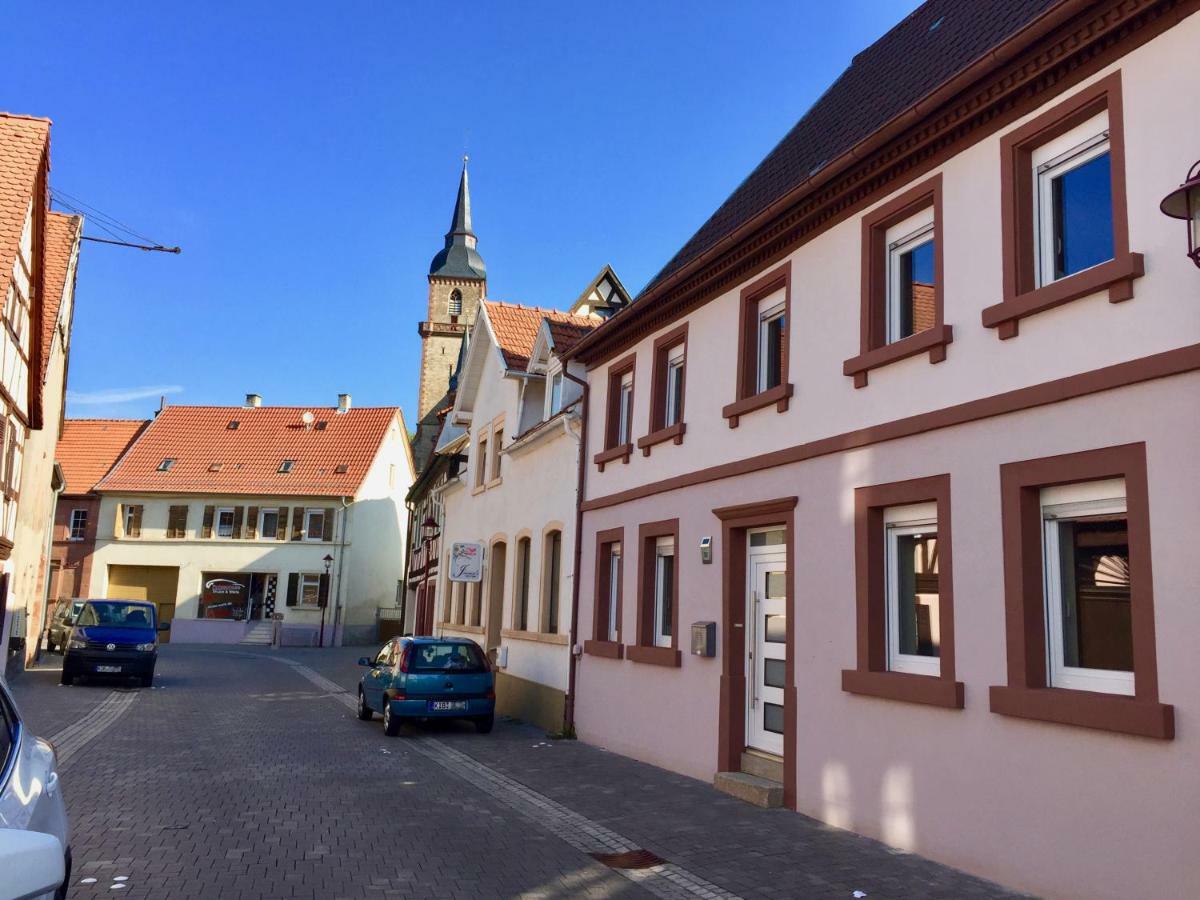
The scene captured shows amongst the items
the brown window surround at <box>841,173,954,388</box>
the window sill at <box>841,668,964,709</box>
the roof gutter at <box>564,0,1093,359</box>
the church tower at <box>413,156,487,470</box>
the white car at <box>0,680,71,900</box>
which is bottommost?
the white car at <box>0,680,71,900</box>

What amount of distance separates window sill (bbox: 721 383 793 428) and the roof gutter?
1790mm

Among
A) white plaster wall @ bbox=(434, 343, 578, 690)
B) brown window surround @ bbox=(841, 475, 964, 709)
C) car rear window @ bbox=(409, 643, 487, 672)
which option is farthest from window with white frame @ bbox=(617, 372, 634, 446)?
brown window surround @ bbox=(841, 475, 964, 709)

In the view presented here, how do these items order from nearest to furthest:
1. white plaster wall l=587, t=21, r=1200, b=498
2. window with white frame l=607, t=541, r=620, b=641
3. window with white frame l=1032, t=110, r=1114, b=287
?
1. white plaster wall l=587, t=21, r=1200, b=498
2. window with white frame l=1032, t=110, r=1114, b=287
3. window with white frame l=607, t=541, r=620, b=641

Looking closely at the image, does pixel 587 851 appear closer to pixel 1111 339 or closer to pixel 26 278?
pixel 1111 339

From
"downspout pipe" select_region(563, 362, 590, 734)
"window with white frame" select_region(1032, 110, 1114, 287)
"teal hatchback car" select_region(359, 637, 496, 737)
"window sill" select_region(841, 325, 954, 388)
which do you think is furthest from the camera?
"downspout pipe" select_region(563, 362, 590, 734)

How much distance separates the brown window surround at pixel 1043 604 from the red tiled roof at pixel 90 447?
5094 centimetres

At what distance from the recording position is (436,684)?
15648 millimetres

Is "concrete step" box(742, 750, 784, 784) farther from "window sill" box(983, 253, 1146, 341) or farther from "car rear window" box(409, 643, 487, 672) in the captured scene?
"car rear window" box(409, 643, 487, 672)

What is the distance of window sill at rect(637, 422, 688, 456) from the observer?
13188 millimetres

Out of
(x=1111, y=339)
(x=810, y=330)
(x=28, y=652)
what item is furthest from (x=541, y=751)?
(x=28, y=652)

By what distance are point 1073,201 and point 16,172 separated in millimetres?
18905

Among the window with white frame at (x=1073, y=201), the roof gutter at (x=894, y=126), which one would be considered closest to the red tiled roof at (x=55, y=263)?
the roof gutter at (x=894, y=126)

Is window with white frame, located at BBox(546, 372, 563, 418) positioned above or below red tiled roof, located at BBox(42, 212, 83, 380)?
below

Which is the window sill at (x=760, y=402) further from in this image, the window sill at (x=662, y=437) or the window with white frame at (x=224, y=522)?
the window with white frame at (x=224, y=522)
